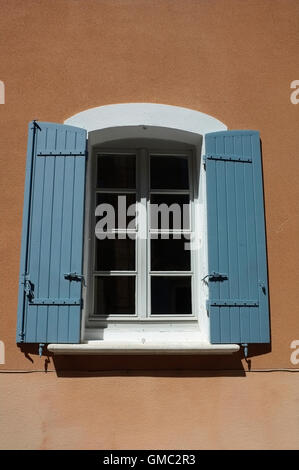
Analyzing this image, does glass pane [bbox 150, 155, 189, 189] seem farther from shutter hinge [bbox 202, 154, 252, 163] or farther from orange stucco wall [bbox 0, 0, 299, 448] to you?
orange stucco wall [bbox 0, 0, 299, 448]

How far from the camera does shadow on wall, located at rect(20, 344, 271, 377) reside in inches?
127

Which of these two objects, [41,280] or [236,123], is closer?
[41,280]

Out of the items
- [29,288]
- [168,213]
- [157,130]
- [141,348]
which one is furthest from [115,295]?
[157,130]

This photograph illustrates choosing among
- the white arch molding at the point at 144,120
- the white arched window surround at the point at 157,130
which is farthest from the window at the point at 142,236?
the white arch molding at the point at 144,120

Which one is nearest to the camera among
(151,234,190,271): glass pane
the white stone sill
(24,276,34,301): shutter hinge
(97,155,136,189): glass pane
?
the white stone sill

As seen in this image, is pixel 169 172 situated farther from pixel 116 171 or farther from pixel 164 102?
pixel 164 102

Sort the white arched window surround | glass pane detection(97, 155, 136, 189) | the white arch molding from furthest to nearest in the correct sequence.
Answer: glass pane detection(97, 155, 136, 189)
the white arch molding
the white arched window surround

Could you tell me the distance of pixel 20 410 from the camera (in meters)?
3.16

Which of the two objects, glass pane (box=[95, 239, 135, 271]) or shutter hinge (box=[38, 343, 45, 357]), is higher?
glass pane (box=[95, 239, 135, 271])

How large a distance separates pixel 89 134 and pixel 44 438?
2235mm

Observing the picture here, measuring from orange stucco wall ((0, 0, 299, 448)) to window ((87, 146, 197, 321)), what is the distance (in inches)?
17.6

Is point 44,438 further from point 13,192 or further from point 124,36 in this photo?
point 124,36

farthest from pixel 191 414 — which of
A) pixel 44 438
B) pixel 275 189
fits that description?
pixel 275 189

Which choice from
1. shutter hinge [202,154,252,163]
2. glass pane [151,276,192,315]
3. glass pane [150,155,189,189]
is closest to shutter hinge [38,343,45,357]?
glass pane [151,276,192,315]
